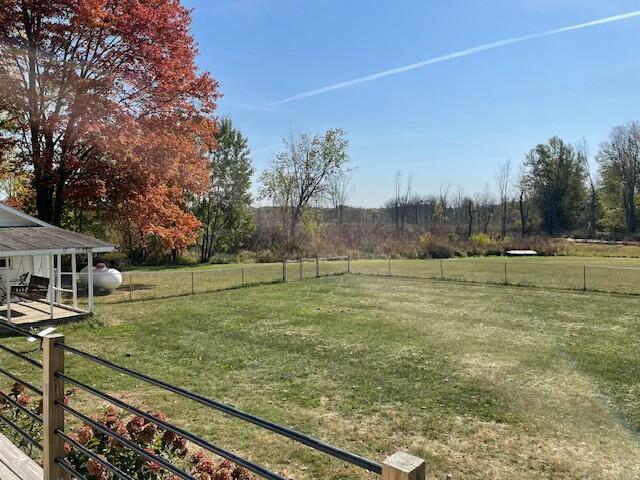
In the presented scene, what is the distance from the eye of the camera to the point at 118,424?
375cm

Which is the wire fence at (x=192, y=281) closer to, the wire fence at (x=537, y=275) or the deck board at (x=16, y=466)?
the wire fence at (x=537, y=275)

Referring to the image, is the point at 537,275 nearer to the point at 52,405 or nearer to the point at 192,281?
the point at 192,281

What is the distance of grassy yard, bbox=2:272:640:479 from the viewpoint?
191 inches

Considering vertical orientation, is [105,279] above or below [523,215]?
below

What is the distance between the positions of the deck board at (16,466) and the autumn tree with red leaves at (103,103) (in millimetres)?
13828

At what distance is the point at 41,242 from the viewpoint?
11156 mm

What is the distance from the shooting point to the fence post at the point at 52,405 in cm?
272

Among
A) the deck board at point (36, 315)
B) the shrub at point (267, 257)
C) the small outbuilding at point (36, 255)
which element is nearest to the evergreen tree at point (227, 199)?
the shrub at point (267, 257)

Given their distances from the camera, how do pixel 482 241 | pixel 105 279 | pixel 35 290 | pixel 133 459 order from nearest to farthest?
pixel 133 459 → pixel 35 290 → pixel 105 279 → pixel 482 241

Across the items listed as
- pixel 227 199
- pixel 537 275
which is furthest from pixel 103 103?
pixel 227 199

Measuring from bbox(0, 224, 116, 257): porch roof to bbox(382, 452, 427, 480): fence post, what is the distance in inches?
434

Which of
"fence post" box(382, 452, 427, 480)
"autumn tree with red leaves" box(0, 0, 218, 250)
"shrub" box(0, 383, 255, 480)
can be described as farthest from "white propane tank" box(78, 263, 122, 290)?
"fence post" box(382, 452, 427, 480)

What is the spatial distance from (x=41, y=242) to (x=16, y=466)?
9277mm

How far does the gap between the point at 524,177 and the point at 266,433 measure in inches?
2302
